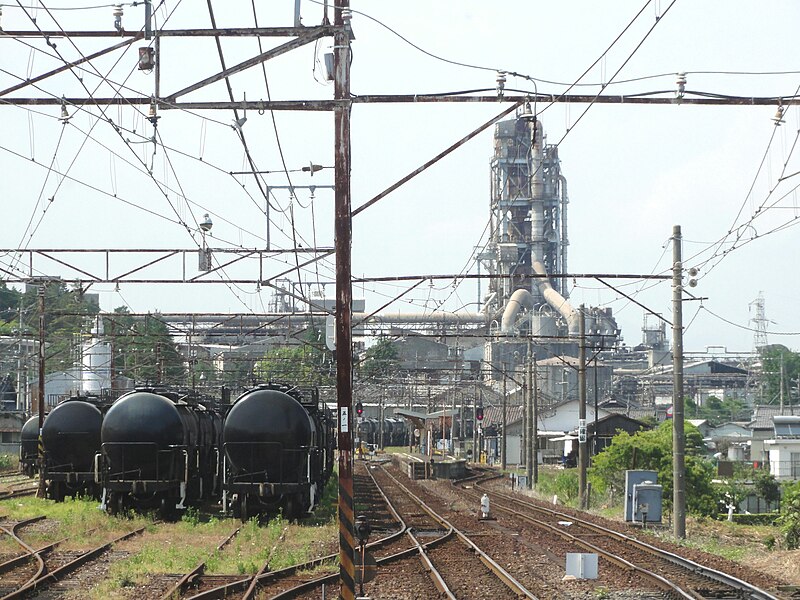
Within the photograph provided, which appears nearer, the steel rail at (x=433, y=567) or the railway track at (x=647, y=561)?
the steel rail at (x=433, y=567)

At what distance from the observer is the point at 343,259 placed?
14.0 metres

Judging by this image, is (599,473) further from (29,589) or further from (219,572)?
(29,589)

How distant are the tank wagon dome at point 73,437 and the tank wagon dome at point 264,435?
705cm

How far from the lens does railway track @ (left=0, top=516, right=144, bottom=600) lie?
15565 mm

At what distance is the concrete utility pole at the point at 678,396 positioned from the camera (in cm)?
2520

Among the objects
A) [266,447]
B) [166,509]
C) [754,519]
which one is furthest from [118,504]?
[754,519]

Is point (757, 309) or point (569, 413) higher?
point (757, 309)

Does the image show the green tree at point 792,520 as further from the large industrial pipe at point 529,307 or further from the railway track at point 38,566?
the large industrial pipe at point 529,307

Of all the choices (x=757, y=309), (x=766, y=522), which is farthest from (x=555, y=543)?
(x=757, y=309)

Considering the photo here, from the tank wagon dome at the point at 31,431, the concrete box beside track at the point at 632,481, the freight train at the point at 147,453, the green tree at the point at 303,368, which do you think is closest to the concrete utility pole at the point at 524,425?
the green tree at the point at 303,368

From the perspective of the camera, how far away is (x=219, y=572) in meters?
17.9

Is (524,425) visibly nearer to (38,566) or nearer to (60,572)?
(38,566)

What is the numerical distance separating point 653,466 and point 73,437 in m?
19.1

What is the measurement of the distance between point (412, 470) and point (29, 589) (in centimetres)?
4226
